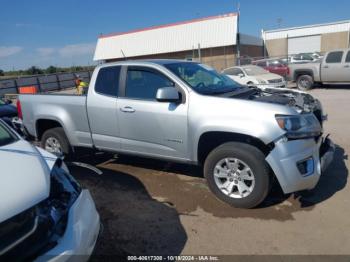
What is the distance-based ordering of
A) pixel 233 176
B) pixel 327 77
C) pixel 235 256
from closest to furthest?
pixel 235 256
pixel 233 176
pixel 327 77

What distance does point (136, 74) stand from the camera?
4.91 metres

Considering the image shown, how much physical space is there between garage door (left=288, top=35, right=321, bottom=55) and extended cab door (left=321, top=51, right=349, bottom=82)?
31670 mm

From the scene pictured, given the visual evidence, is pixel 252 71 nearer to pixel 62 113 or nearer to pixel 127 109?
pixel 62 113

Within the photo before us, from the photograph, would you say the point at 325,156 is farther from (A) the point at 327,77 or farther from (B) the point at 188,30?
(B) the point at 188,30

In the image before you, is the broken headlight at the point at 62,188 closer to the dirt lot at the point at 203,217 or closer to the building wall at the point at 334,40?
the dirt lot at the point at 203,217

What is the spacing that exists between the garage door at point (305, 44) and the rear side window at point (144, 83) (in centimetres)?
4429

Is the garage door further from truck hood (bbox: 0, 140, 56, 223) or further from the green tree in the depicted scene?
truck hood (bbox: 0, 140, 56, 223)

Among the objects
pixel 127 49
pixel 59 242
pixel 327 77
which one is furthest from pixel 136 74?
pixel 127 49

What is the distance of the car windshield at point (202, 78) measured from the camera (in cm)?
457

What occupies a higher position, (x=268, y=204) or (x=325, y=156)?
(x=325, y=156)

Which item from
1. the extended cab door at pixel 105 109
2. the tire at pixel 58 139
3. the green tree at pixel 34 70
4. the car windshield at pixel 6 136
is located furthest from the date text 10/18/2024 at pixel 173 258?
the green tree at pixel 34 70

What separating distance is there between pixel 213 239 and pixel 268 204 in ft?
3.49

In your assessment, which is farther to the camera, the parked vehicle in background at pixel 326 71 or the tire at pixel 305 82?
the tire at pixel 305 82

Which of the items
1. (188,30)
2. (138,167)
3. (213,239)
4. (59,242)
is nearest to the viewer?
(59,242)
